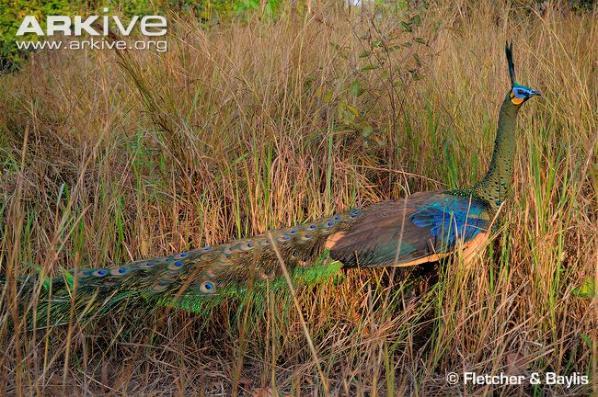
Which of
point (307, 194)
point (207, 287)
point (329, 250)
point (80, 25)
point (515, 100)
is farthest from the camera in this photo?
point (80, 25)

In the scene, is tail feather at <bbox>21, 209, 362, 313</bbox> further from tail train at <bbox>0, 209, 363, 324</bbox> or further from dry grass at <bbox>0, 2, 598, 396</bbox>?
dry grass at <bbox>0, 2, 598, 396</bbox>

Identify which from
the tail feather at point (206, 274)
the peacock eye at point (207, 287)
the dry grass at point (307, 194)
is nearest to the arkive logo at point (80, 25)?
the dry grass at point (307, 194)

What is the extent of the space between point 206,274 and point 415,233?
2.73 ft

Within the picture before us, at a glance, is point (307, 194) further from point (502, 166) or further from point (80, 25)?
point (80, 25)

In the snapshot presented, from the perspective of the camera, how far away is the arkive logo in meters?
5.33

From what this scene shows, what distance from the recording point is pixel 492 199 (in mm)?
3141

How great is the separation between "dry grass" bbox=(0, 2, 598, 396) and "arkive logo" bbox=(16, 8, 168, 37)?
2.13ft

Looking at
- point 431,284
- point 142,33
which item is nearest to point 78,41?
point 142,33

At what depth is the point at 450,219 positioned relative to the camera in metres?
2.97

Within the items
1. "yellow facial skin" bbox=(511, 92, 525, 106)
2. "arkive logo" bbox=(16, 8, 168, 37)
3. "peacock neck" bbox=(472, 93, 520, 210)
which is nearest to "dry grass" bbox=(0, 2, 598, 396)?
"peacock neck" bbox=(472, 93, 520, 210)

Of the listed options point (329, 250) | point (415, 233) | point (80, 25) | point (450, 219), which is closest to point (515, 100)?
point (450, 219)

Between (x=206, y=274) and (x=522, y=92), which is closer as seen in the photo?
(x=206, y=274)

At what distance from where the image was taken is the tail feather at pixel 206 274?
9.39 feet

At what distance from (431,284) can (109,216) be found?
4.84ft
